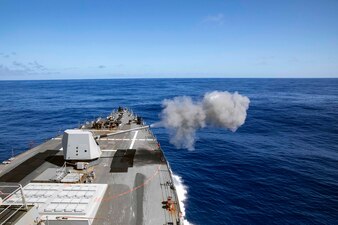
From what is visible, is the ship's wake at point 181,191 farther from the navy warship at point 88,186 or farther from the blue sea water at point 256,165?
the navy warship at point 88,186

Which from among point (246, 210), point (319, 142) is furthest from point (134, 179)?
point (319, 142)

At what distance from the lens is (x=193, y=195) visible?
29.1 metres

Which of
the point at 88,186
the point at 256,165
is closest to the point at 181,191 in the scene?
the point at 256,165

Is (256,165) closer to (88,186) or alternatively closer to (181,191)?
(181,191)

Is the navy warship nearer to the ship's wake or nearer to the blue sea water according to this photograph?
the ship's wake

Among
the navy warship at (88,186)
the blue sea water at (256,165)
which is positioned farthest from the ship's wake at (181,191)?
the navy warship at (88,186)

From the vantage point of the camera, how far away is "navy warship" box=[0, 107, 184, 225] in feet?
50.1

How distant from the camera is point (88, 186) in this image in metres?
19.1

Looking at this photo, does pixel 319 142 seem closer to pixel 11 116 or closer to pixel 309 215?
pixel 309 215

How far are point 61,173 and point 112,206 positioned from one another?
23.2ft

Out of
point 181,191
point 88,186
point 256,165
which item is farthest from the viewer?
point 256,165

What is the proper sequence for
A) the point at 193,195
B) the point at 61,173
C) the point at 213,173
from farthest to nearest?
1. the point at 213,173
2. the point at 193,195
3. the point at 61,173

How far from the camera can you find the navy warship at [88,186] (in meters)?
15.3

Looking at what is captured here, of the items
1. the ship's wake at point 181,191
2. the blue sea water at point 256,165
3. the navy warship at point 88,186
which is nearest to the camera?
the navy warship at point 88,186
